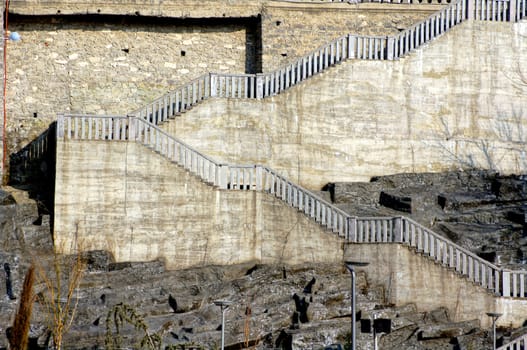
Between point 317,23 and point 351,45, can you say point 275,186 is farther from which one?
point 317,23

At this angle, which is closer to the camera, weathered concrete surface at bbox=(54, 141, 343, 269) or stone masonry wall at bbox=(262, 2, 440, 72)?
weathered concrete surface at bbox=(54, 141, 343, 269)

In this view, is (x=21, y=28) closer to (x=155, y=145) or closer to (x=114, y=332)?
(x=155, y=145)

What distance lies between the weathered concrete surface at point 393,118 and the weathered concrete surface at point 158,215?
217 cm

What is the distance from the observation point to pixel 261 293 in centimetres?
2548

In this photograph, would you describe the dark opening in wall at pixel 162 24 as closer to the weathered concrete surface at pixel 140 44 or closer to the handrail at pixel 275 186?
the weathered concrete surface at pixel 140 44

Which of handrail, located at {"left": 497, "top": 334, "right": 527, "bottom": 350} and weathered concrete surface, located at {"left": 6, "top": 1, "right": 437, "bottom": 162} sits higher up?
weathered concrete surface, located at {"left": 6, "top": 1, "right": 437, "bottom": 162}

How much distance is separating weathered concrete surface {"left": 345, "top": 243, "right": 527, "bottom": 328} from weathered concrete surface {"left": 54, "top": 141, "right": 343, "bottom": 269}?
1933 millimetres

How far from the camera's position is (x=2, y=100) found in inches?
1247

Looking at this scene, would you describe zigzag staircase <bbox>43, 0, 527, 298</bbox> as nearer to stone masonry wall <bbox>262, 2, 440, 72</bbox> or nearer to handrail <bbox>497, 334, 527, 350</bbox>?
handrail <bbox>497, 334, 527, 350</bbox>

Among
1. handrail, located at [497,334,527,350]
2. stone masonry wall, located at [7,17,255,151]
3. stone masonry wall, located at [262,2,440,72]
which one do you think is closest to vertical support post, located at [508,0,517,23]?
stone masonry wall, located at [262,2,440,72]

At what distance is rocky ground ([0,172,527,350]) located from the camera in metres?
23.5

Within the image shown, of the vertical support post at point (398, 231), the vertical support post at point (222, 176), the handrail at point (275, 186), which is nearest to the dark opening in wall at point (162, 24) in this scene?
the handrail at point (275, 186)

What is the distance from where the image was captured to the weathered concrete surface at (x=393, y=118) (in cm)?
2995

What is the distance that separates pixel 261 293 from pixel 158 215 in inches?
136
